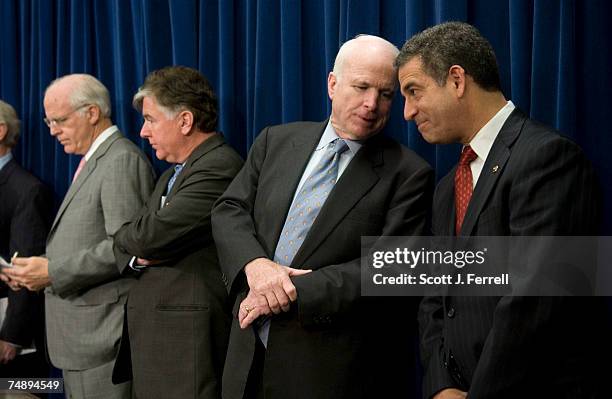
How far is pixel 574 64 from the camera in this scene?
2.03m

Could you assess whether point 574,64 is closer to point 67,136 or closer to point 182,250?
point 182,250

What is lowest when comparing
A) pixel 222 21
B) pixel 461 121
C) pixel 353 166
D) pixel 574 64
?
pixel 353 166

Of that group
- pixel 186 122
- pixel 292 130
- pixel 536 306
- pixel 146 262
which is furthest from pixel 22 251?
pixel 536 306

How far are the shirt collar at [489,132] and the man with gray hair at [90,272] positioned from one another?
1.35m

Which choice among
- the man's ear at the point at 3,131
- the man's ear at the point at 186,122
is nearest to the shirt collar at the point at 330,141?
the man's ear at the point at 186,122

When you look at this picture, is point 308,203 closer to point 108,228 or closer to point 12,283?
point 108,228

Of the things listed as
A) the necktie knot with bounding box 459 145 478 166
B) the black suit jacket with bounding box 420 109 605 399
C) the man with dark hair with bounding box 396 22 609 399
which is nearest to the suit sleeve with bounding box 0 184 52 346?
the man with dark hair with bounding box 396 22 609 399

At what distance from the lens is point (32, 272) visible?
2.72 metres

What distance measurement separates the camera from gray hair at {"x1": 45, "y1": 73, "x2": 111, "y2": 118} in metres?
2.95

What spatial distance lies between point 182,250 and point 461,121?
1022mm

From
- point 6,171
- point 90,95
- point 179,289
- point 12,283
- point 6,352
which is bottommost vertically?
point 6,352

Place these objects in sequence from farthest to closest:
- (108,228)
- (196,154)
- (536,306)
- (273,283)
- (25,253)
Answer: (25,253)
(108,228)
(196,154)
(273,283)
(536,306)

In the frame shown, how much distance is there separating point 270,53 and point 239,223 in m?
0.87

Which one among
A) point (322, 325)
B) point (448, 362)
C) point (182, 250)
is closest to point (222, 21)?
point (182, 250)
